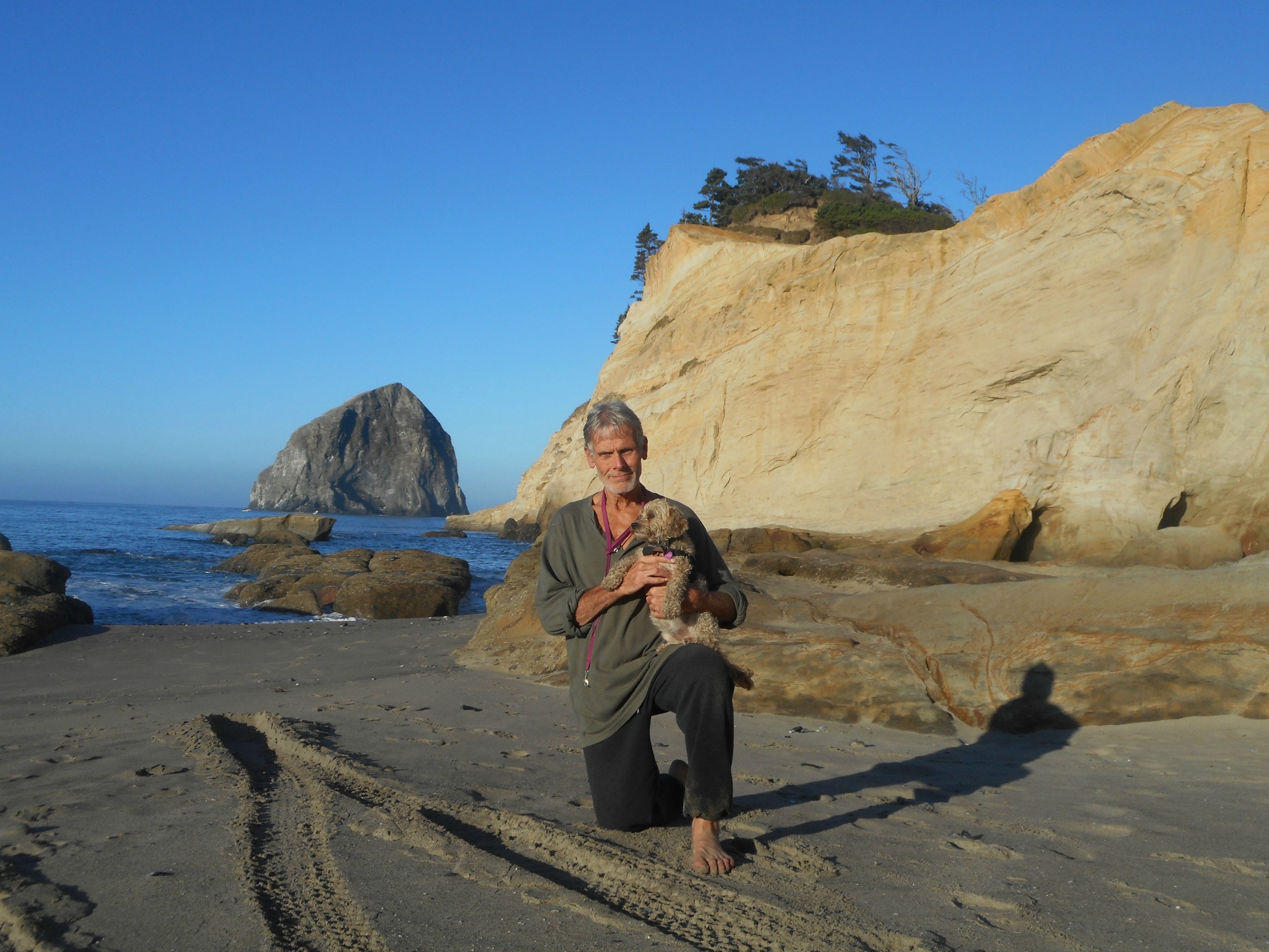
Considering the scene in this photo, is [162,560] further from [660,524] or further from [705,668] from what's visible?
[705,668]

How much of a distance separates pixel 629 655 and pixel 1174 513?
521 inches

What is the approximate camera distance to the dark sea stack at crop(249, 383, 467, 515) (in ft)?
308

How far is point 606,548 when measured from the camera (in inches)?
123

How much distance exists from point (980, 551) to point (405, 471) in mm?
94062

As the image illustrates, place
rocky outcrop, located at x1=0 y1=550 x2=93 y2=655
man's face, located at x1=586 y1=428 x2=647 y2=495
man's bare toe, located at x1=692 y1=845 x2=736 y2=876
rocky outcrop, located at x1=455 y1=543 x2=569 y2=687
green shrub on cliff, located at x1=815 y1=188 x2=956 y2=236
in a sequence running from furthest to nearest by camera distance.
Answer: green shrub on cliff, located at x1=815 y1=188 x2=956 y2=236 → rocky outcrop, located at x1=0 y1=550 x2=93 y2=655 → rocky outcrop, located at x1=455 y1=543 x2=569 y2=687 → man's face, located at x1=586 y1=428 x2=647 y2=495 → man's bare toe, located at x1=692 y1=845 x2=736 y2=876

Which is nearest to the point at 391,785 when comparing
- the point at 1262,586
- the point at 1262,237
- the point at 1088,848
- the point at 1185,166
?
the point at 1088,848

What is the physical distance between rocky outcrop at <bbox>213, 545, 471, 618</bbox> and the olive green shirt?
10.5 metres

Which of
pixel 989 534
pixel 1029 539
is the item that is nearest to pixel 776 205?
A: pixel 1029 539

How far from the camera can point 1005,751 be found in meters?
4.81

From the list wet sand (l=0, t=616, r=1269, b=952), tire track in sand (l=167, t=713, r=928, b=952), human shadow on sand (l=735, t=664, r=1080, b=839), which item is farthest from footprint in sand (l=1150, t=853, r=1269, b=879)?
tire track in sand (l=167, t=713, r=928, b=952)

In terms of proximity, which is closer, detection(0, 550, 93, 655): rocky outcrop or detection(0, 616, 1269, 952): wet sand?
detection(0, 616, 1269, 952): wet sand

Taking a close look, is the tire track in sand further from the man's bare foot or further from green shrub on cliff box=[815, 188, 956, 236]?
green shrub on cliff box=[815, 188, 956, 236]

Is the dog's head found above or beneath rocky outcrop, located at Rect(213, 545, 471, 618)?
above

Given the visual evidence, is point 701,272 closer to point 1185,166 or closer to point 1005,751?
point 1185,166
